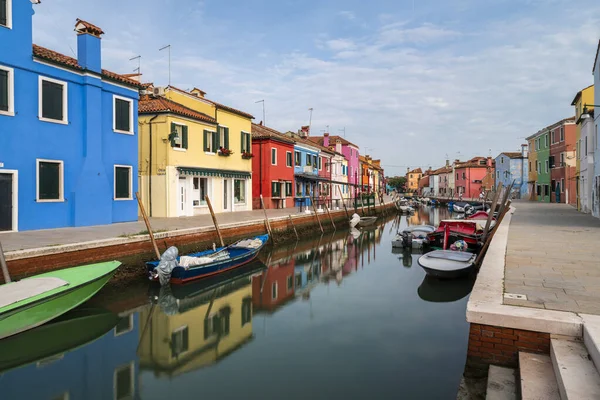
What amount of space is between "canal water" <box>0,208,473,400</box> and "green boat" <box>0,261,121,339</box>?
0.32m

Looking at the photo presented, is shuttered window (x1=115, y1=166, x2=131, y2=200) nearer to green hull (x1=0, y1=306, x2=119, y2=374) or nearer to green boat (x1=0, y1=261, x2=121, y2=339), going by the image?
green boat (x1=0, y1=261, x2=121, y2=339)

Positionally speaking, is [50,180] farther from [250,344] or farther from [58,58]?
[250,344]

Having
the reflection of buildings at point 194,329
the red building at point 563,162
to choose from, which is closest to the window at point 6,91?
the reflection of buildings at point 194,329

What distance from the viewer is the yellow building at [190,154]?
63.0 ft

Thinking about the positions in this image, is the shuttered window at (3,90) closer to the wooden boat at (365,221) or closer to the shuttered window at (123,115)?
the shuttered window at (123,115)

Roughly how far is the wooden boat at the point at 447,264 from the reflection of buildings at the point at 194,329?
504 centimetres

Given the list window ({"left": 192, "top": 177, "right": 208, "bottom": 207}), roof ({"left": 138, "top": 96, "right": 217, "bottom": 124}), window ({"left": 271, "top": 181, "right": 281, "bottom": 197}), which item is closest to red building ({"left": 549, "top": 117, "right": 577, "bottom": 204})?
window ({"left": 271, "top": 181, "right": 281, "bottom": 197})

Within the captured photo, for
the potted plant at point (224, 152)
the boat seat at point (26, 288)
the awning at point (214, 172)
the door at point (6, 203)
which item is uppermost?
the potted plant at point (224, 152)

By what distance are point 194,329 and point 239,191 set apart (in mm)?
17142

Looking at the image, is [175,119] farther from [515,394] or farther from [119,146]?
[515,394]

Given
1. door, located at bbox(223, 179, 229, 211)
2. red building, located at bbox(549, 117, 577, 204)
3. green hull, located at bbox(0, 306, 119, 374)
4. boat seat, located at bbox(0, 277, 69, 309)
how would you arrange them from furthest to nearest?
red building, located at bbox(549, 117, 577, 204)
door, located at bbox(223, 179, 229, 211)
boat seat, located at bbox(0, 277, 69, 309)
green hull, located at bbox(0, 306, 119, 374)

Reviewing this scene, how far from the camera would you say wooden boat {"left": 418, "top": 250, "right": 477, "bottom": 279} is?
36.4ft

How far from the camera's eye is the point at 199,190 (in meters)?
21.5

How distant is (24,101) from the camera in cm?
1290
